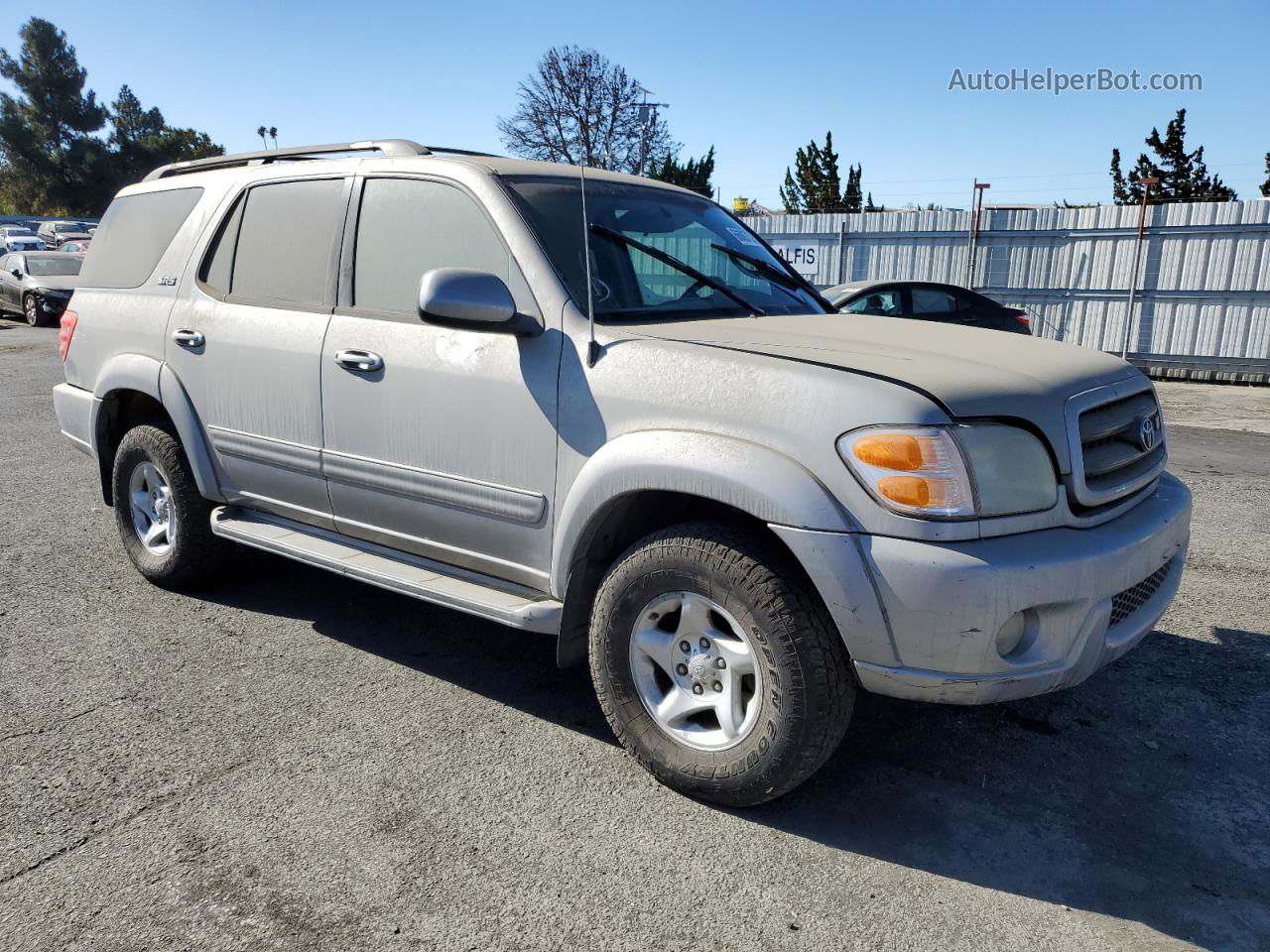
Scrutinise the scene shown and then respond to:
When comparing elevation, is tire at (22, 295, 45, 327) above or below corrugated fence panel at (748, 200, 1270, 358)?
below

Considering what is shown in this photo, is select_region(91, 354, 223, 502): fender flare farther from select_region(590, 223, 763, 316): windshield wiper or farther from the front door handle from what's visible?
select_region(590, 223, 763, 316): windshield wiper

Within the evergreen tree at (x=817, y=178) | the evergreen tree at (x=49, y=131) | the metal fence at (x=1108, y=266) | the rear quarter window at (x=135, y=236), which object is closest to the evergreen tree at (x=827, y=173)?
the evergreen tree at (x=817, y=178)

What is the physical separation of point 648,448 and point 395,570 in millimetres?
1252

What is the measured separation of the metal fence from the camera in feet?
48.1

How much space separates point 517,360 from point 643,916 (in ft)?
5.64

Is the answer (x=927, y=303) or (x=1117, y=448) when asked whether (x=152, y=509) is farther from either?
(x=927, y=303)

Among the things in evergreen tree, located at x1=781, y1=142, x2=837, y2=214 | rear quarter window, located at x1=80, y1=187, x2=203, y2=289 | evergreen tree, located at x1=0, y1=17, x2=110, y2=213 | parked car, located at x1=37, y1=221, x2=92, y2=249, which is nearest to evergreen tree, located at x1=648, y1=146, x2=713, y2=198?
evergreen tree, located at x1=781, y1=142, x2=837, y2=214

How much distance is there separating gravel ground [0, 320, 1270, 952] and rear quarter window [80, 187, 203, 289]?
1670 millimetres

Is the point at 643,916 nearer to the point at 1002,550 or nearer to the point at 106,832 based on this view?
the point at 1002,550

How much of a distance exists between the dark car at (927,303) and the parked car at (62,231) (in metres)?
31.7

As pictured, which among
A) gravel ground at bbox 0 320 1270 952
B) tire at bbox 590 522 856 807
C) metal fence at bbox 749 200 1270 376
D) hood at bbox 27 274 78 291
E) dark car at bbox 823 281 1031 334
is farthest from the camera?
hood at bbox 27 274 78 291

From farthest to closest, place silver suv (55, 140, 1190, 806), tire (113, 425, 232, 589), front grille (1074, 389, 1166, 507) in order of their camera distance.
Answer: tire (113, 425, 232, 589), front grille (1074, 389, 1166, 507), silver suv (55, 140, 1190, 806)

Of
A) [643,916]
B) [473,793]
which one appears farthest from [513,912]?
[473,793]

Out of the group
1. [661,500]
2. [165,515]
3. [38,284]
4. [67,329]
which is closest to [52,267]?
[38,284]
